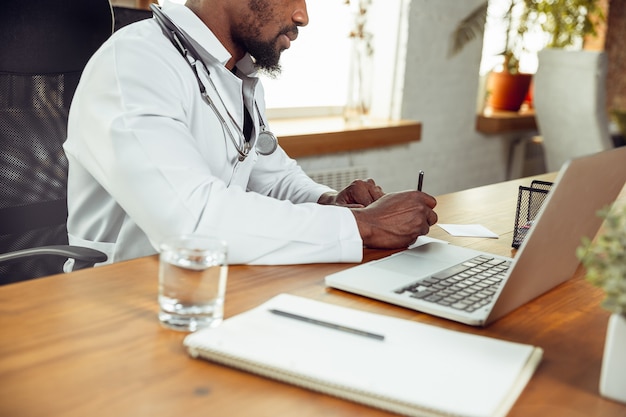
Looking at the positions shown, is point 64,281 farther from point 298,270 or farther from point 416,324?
point 416,324

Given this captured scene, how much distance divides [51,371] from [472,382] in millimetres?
399

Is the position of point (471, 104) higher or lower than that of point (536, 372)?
higher

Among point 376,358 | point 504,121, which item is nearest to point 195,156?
point 376,358

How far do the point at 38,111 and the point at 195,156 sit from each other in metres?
0.53

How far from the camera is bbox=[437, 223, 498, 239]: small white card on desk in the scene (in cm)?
146

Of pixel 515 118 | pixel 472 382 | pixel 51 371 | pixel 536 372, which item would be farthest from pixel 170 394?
pixel 515 118

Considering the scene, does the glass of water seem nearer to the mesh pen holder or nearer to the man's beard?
the mesh pen holder

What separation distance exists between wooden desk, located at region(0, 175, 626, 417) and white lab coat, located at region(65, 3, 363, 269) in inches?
2.1

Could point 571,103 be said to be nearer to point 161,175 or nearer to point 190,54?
point 190,54

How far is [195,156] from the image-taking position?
1.25 metres

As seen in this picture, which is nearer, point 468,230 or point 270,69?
point 468,230

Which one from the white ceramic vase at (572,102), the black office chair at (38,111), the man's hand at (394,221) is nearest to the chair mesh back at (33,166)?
the black office chair at (38,111)

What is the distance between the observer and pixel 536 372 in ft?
2.78

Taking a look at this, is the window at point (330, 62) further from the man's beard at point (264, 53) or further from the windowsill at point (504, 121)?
the man's beard at point (264, 53)
